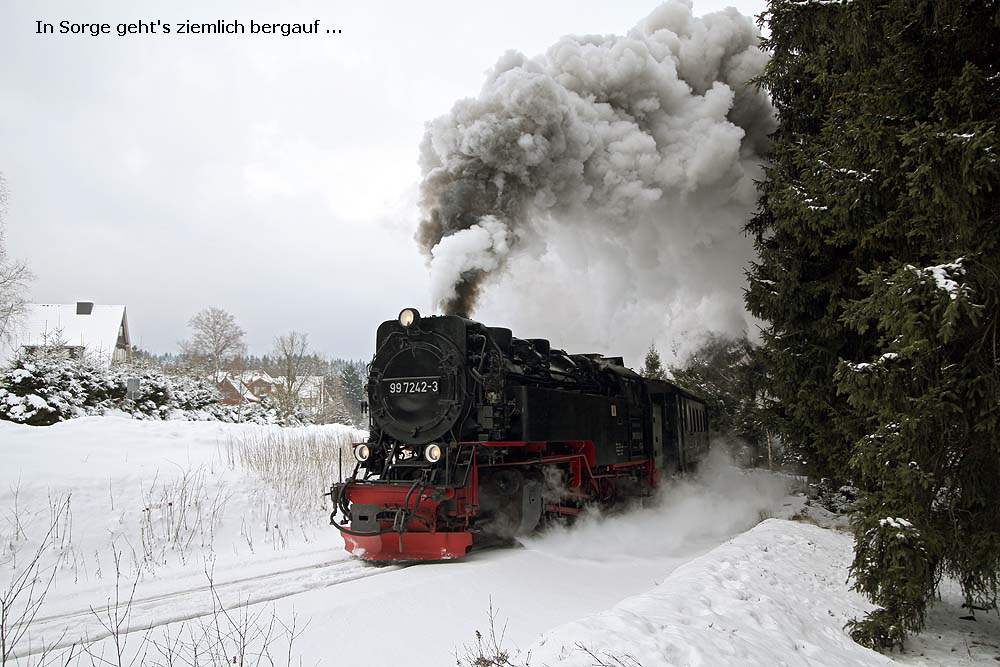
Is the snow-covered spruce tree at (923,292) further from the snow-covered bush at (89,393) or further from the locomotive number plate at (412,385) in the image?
the snow-covered bush at (89,393)

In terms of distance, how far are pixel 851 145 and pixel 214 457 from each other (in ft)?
32.2

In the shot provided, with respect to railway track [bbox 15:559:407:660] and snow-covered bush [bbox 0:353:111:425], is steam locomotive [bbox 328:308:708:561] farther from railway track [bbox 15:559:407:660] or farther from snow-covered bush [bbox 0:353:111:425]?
snow-covered bush [bbox 0:353:111:425]

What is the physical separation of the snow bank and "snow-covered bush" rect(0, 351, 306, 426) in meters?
13.3

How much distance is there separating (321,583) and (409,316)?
10.6 feet

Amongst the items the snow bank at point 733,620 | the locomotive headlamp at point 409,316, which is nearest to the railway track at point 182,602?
the snow bank at point 733,620

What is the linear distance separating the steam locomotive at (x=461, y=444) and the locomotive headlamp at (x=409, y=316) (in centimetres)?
1

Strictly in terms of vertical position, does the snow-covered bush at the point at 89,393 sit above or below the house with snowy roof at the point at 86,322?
below

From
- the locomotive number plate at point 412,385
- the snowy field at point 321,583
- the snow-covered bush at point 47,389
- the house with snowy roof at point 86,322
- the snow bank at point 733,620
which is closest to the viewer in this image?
the snow bank at point 733,620

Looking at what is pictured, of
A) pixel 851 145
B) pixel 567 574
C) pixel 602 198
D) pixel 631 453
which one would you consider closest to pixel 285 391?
pixel 602 198

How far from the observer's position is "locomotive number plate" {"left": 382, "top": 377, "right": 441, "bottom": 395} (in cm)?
731

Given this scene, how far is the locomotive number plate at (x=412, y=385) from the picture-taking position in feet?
24.0

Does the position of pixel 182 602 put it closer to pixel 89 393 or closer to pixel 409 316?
pixel 409 316

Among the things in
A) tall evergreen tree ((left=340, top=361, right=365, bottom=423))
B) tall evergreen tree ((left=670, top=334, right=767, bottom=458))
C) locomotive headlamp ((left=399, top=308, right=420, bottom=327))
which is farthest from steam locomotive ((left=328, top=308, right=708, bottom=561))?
tall evergreen tree ((left=340, top=361, right=365, bottom=423))

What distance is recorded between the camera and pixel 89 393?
14453 millimetres
